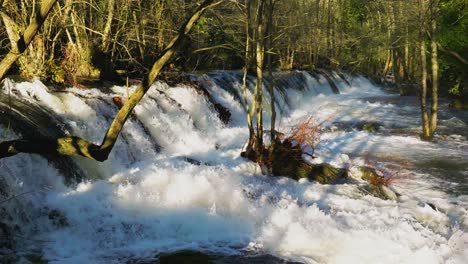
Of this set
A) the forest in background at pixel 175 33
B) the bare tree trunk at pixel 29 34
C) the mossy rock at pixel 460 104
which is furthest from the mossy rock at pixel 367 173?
the mossy rock at pixel 460 104

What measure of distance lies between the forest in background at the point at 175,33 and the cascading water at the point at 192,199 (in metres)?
1.77

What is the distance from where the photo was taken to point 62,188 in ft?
25.0

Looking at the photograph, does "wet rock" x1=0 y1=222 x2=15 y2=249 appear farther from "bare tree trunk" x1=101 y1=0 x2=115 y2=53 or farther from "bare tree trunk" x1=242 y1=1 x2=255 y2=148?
"bare tree trunk" x1=101 y1=0 x2=115 y2=53

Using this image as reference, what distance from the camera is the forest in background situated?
416 inches

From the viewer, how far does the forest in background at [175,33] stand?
1057cm

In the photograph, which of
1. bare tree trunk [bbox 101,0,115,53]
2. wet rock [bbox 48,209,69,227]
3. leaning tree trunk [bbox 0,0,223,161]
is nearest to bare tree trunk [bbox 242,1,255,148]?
bare tree trunk [bbox 101,0,115,53]

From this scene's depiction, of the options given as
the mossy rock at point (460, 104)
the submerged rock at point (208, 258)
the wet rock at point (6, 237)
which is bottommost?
the submerged rock at point (208, 258)

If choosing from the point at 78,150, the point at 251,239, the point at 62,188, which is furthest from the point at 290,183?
the point at 78,150

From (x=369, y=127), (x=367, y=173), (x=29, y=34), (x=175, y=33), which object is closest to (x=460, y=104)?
(x=369, y=127)

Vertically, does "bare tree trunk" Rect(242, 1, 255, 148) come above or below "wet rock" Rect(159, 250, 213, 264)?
above

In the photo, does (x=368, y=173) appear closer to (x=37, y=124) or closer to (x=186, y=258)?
(x=186, y=258)

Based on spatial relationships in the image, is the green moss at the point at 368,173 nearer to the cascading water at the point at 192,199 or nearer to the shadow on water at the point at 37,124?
the cascading water at the point at 192,199

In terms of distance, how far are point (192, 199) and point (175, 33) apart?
27.3 feet

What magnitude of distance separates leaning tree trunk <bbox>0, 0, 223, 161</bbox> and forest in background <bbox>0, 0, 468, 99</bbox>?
803 mm
